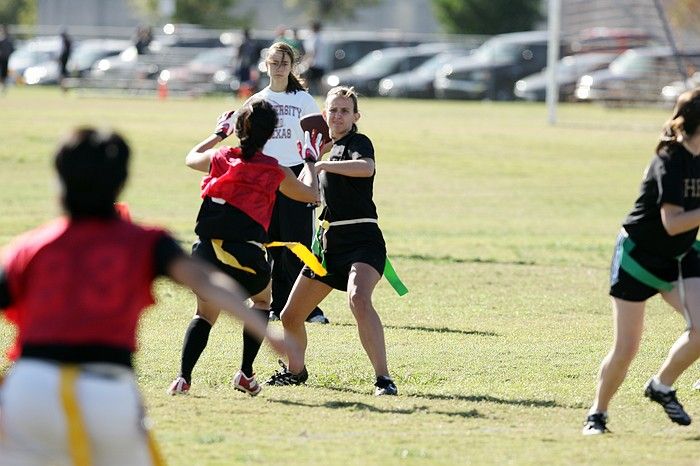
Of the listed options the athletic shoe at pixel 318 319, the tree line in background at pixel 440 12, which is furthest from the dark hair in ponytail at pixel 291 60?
the tree line in background at pixel 440 12

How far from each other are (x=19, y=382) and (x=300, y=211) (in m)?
6.78

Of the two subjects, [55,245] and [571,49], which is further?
[571,49]

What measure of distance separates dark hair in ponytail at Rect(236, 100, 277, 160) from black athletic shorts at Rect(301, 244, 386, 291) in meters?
1.04

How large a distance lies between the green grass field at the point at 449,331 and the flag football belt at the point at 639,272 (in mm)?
785

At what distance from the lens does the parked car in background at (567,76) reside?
4241 centimetres

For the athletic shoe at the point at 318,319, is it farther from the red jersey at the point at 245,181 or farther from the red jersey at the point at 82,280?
the red jersey at the point at 82,280

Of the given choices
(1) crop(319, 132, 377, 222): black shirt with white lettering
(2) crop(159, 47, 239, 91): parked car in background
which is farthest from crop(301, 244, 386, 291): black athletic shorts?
(2) crop(159, 47, 239, 91): parked car in background

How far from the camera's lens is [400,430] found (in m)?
7.22

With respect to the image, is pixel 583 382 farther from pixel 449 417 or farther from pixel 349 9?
pixel 349 9

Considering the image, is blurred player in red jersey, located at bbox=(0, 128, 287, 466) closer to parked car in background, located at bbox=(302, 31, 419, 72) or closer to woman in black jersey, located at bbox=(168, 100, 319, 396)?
woman in black jersey, located at bbox=(168, 100, 319, 396)

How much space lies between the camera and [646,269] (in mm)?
6930

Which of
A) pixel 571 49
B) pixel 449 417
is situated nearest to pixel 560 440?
pixel 449 417

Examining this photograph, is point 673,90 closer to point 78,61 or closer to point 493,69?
point 493,69

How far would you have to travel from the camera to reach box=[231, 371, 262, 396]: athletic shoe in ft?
26.4
